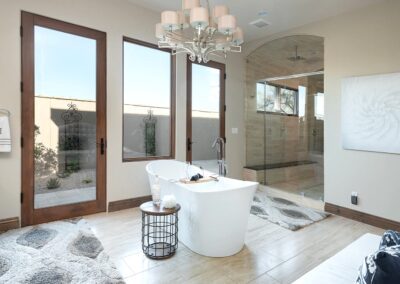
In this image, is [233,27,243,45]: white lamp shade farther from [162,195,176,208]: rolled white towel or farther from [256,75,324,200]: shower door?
[256,75,324,200]: shower door

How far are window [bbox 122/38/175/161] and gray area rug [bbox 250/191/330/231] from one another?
5.63 ft

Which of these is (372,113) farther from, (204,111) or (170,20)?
(170,20)

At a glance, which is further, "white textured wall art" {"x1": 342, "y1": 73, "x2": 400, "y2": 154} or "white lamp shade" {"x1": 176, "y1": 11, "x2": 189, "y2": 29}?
"white textured wall art" {"x1": 342, "y1": 73, "x2": 400, "y2": 154}

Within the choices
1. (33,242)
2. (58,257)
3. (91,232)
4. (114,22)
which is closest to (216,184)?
(91,232)

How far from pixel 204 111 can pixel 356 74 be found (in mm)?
2495

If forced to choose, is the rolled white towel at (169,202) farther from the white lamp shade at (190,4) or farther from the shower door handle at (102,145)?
the white lamp shade at (190,4)

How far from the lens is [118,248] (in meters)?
2.63

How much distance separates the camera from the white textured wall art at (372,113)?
3217mm

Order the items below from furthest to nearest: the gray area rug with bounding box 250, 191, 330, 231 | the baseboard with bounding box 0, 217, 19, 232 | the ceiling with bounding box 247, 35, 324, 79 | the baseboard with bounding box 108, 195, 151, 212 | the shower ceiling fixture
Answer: the shower ceiling fixture
the ceiling with bounding box 247, 35, 324, 79
the baseboard with bounding box 108, 195, 151, 212
the gray area rug with bounding box 250, 191, 330, 231
the baseboard with bounding box 0, 217, 19, 232

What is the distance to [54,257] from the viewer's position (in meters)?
2.38

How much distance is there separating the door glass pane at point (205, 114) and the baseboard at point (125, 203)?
3.82 feet

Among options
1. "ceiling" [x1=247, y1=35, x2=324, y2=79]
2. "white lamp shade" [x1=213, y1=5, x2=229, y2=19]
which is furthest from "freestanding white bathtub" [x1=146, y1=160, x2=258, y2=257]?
"ceiling" [x1=247, y1=35, x2=324, y2=79]

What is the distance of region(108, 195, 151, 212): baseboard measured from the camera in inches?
147

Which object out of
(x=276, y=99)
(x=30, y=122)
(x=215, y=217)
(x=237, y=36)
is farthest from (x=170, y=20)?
(x=276, y=99)
